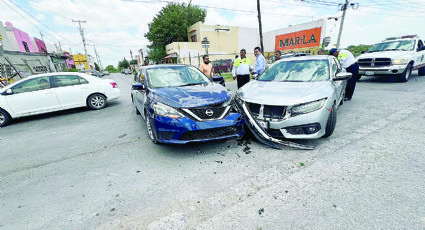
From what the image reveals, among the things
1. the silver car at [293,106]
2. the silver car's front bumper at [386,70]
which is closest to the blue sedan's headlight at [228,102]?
the silver car at [293,106]

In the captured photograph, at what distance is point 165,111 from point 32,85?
5.73 metres

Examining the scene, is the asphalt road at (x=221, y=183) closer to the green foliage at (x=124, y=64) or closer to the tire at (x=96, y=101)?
the tire at (x=96, y=101)

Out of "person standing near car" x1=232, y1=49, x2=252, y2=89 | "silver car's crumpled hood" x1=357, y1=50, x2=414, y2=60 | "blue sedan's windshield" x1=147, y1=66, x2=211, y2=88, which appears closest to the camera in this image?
"blue sedan's windshield" x1=147, y1=66, x2=211, y2=88

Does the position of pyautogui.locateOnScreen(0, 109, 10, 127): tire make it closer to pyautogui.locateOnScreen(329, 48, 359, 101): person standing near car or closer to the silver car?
the silver car

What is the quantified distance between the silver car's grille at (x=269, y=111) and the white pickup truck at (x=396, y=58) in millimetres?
7769

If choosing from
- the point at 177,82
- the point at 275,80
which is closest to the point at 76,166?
the point at 177,82

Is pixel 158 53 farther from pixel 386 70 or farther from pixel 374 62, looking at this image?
pixel 386 70

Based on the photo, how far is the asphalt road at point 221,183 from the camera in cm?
188

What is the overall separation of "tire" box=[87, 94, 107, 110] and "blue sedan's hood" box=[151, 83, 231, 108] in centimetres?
451

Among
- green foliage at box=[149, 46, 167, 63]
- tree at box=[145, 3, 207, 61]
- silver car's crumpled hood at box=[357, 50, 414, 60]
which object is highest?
tree at box=[145, 3, 207, 61]

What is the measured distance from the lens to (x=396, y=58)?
773 cm

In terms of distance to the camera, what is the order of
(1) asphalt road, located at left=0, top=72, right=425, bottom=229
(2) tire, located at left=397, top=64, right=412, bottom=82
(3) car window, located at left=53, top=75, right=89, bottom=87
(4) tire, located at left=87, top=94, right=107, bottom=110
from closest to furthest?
(1) asphalt road, located at left=0, top=72, right=425, bottom=229
(3) car window, located at left=53, top=75, right=89, bottom=87
(4) tire, located at left=87, top=94, right=107, bottom=110
(2) tire, located at left=397, top=64, right=412, bottom=82

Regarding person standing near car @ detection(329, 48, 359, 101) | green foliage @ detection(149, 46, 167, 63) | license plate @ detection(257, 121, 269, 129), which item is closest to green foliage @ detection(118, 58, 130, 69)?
green foliage @ detection(149, 46, 167, 63)

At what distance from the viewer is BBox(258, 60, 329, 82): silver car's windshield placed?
3916mm
